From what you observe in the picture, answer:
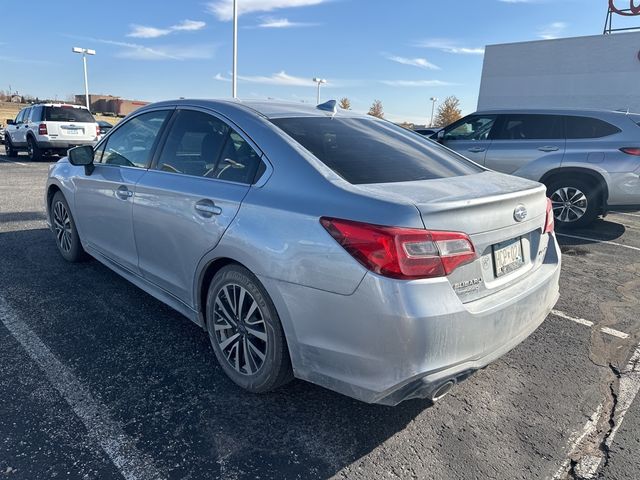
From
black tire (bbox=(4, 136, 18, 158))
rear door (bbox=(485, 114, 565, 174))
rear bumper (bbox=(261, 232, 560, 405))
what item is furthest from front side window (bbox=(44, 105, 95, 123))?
rear bumper (bbox=(261, 232, 560, 405))

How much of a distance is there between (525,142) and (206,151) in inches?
233

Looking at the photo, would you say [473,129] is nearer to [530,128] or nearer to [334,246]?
[530,128]

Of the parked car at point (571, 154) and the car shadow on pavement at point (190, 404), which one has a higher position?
the parked car at point (571, 154)

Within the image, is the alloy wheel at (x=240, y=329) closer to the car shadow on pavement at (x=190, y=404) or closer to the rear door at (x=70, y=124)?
the car shadow on pavement at (x=190, y=404)

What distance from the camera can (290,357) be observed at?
2330 mm

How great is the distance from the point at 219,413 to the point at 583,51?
3477cm

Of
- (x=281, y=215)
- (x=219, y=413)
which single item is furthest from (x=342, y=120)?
(x=219, y=413)

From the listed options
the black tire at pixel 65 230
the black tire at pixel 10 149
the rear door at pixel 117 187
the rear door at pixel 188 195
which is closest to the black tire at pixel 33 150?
the black tire at pixel 10 149

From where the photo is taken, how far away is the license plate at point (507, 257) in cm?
Result: 226

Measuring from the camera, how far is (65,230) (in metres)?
4.68

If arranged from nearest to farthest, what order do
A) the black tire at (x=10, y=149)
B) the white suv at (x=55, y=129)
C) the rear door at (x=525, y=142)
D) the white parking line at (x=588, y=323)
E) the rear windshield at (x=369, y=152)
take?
the rear windshield at (x=369, y=152) < the white parking line at (x=588, y=323) < the rear door at (x=525, y=142) < the white suv at (x=55, y=129) < the black tire at (x=10, y=149)

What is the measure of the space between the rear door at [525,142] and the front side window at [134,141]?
5.55 m

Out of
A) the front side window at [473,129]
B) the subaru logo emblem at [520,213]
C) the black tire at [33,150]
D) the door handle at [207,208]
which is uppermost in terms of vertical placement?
the front side window at [473,129]

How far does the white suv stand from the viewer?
48.1 feet
